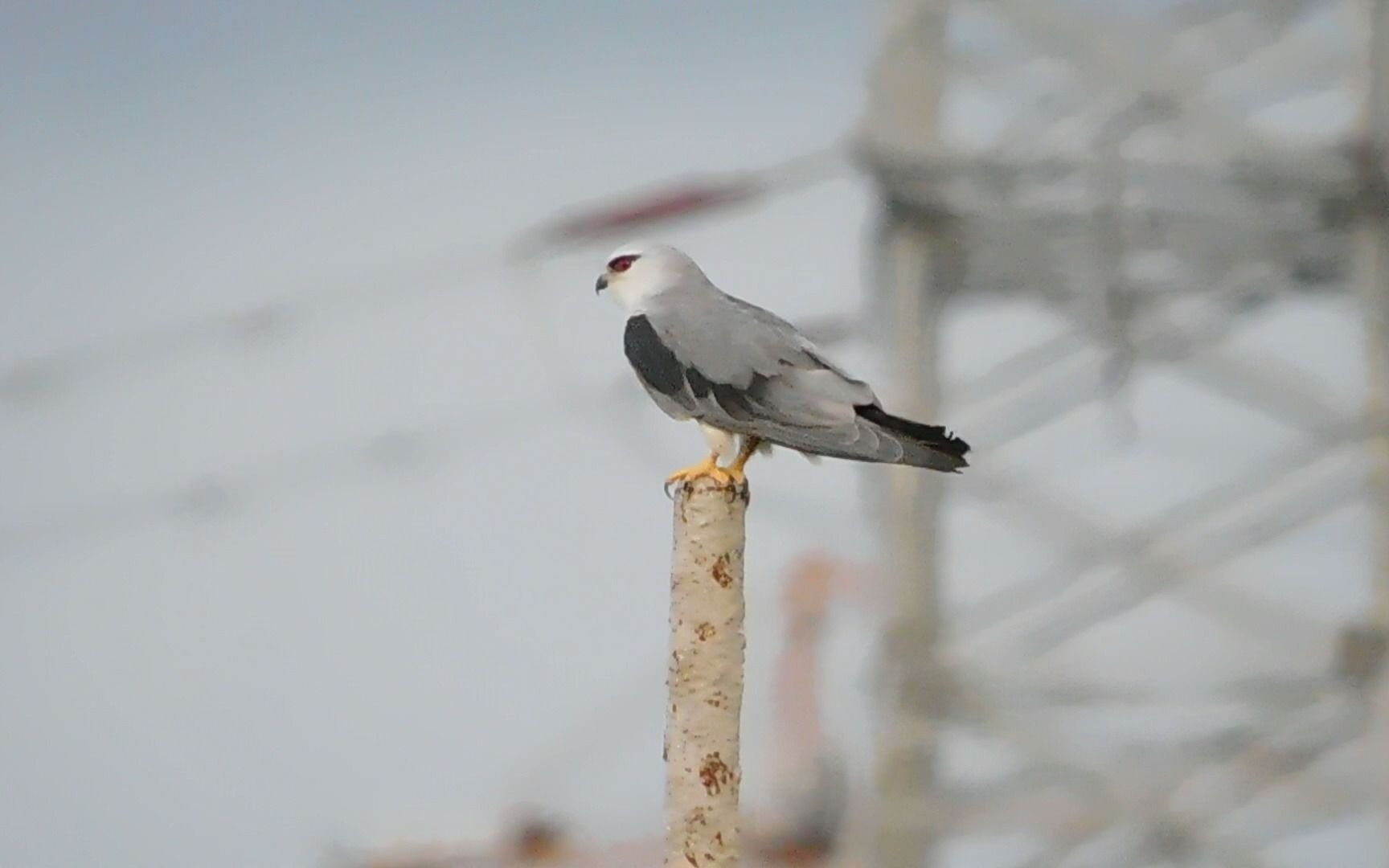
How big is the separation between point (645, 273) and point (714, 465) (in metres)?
1.13

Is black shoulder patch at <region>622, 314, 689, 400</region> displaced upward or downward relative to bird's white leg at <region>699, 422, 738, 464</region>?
upward

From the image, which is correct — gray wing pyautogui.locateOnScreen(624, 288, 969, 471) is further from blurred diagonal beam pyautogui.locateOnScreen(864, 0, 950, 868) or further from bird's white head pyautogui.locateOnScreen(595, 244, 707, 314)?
blurred diagonal beam pyautogui.locateOnScreen(864, 0, 950, 868)

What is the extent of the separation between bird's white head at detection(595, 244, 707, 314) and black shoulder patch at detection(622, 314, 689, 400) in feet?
0.35

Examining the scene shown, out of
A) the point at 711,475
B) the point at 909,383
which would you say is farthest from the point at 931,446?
the point at 909,383

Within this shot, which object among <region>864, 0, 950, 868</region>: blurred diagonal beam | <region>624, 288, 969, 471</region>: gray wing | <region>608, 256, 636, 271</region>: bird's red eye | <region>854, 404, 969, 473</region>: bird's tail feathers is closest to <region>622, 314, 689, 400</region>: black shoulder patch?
<region>624, 288, 969, 471</region>: gray wing

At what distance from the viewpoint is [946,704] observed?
1387cm

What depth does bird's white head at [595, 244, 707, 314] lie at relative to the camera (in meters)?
7.76

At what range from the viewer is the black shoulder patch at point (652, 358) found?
732 centimetres

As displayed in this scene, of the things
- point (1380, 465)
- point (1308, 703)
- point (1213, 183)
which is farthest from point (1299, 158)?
point (1308, 703)

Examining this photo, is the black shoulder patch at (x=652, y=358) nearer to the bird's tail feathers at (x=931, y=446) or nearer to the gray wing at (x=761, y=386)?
the gray wing at (x=761, y=386)

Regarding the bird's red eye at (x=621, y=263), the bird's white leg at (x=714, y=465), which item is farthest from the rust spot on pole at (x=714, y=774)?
the bird's red eye at (x=621, y=263)

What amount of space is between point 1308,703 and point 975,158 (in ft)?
13.3

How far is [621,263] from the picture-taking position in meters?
8.08

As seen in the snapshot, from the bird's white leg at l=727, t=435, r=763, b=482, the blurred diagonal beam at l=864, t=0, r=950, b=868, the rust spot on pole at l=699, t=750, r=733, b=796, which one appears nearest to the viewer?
the rust spot on pole at l=699, t=750, r=733, b=796
